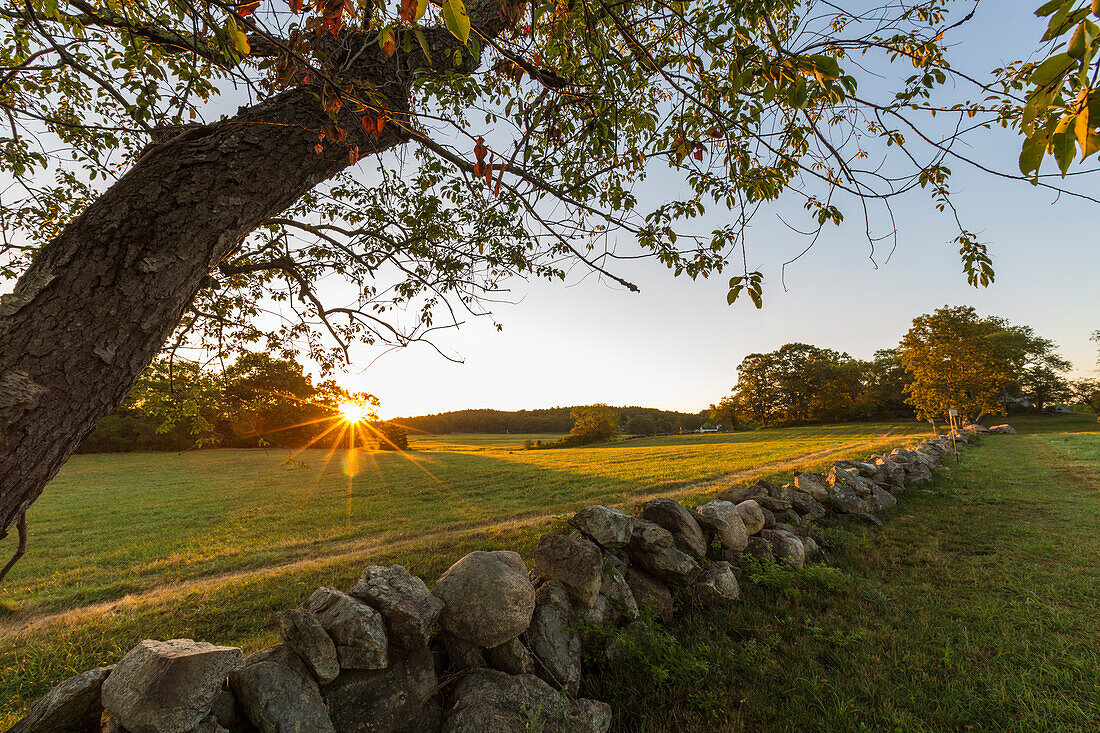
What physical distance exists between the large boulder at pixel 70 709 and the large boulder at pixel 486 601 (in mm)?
1769

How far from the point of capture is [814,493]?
23.0ft

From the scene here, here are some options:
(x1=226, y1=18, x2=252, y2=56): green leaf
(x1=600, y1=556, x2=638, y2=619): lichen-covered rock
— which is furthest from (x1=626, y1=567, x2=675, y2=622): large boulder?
(x1=226, y1=18, x2=252, y2=56): green leaf

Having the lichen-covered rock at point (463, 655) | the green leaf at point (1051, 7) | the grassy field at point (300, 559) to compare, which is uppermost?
the green leaf at point (1051, 7)

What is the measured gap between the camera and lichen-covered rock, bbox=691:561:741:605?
411cm

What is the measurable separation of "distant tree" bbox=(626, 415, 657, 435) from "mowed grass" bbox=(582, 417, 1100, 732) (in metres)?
63.5

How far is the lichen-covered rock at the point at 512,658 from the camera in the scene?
2869mm

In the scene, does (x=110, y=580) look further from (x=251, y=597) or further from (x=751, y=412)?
(x=751, y=412)

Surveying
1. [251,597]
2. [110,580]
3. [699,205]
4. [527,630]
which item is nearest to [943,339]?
[699,205]

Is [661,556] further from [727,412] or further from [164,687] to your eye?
[727,412]

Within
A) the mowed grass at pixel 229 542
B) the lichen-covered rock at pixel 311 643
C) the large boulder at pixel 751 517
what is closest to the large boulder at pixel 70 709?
the lichen-covered rock at pixel 311 643

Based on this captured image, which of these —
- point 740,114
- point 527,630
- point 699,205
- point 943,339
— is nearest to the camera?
point 740,114

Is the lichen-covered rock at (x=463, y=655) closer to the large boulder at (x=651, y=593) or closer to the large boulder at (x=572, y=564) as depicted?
the large boulder at (x=572, y=564)

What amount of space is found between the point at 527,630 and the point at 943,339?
35864mm

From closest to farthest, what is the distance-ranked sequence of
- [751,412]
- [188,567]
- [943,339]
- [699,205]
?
1. [699,205]
2. [188,567]
3. [943,339]
4. [751,412]
